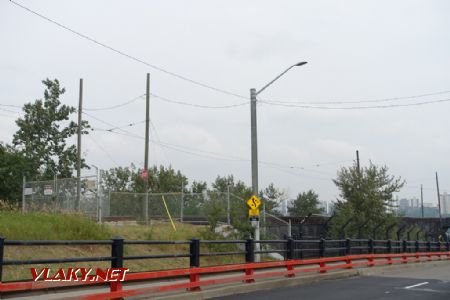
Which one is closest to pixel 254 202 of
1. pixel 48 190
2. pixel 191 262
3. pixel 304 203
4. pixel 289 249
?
pixel 289 249

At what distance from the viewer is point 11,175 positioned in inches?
1401

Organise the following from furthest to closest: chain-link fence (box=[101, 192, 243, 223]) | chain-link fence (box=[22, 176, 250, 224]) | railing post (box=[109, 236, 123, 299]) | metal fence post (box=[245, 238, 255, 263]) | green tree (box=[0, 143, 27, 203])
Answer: green tree (box=[0, 143, 27, 203]) → chain-link fence (box=[101, 192, 243, 223]) → chain-link fence (box=[22, 176, 250, 224]) → metal fence post (box=[245, 238, 255, 263]) → railing post (box=[109, 236, 123, 299])

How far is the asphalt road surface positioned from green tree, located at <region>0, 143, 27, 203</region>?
25271 mm

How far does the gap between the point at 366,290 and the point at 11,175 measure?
2829cm

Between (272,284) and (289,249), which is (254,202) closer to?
(289,249)

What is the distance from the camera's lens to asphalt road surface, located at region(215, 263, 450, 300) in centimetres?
1278

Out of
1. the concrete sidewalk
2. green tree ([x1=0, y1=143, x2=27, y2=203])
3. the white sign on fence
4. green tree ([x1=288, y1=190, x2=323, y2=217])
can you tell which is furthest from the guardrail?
green tree ([x1=288, y1=190, x2=323, y2=217])

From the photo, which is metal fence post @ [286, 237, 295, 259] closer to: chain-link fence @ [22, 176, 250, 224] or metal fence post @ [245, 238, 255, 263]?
metal fence post @ [245, 238, 255, 263]

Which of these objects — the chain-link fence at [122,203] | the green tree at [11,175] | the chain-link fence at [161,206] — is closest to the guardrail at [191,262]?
the chain-link fence at [122,203]

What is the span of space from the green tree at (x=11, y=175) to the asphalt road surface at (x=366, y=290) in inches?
995

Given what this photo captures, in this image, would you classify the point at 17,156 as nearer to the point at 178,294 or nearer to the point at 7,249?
the point at 7,249

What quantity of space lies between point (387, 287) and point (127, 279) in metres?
8.66

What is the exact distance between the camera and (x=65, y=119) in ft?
131

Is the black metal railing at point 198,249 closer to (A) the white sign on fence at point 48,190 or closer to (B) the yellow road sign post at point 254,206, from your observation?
(B) the yellow road sign post at point 254,206
